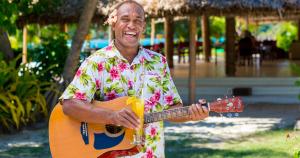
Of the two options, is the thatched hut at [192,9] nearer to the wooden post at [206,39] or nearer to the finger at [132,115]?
the finger at [132,115]

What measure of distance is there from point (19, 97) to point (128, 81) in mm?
6339

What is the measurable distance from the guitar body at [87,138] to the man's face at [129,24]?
27 cm

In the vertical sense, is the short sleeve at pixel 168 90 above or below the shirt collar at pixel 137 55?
below

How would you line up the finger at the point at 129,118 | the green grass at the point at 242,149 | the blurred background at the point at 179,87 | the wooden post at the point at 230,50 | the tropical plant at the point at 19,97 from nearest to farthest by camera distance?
the finger at the point at 129,118 → the green grass at the point at 242,149 → the blurred background at the point at 179,87 → the tropical plant at the point at 19,97 → the wooden post at the point at 230,50

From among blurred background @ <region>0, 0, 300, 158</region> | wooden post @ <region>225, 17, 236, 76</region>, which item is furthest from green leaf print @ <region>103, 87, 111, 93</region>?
wooden post @ <region>225, 17, 236, 76</region>

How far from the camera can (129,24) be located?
9.46 ft

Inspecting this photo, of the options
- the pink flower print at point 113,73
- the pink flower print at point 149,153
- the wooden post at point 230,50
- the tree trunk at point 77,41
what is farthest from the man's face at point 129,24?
the wooden post at point 230,50

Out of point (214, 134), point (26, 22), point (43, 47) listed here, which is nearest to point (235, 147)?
point (214, 134)

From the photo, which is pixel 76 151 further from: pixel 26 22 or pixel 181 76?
pixel 181 76

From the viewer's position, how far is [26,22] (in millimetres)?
12508

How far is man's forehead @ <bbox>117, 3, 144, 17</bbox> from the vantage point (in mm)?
2895

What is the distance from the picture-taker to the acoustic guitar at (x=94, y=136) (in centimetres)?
288

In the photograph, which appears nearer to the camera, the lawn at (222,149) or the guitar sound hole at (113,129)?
the guitar sound hole at (113,129)

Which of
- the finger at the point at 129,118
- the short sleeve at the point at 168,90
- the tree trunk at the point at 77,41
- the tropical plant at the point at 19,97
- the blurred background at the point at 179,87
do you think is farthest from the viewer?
the tree trunk at the point at 77,41
